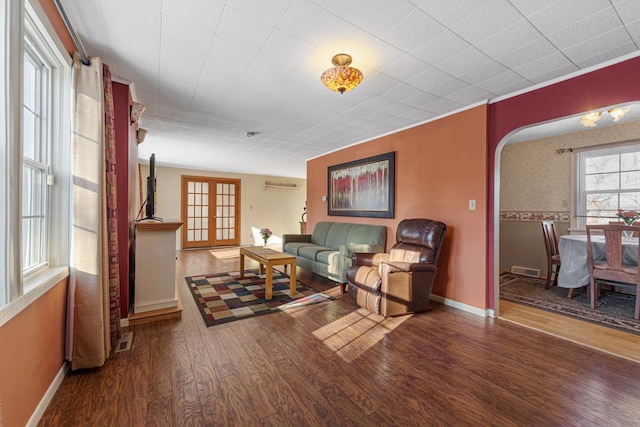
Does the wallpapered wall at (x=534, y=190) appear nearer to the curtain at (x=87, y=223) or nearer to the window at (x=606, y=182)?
the window at (x=606, y=182)

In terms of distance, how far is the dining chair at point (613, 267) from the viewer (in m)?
2.90

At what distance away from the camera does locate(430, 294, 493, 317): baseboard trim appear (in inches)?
117

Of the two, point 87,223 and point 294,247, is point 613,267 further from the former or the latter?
point 87,223

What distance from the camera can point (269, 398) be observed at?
166cm

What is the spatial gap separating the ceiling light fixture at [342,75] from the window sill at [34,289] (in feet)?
7.18

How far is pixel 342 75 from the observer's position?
82.3 inches

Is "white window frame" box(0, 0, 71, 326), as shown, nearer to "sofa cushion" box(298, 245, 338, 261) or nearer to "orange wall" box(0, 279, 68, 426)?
"orange wall" box(0, 279, 68, 426)

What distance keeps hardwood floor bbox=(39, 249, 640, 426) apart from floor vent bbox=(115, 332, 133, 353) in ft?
0.16

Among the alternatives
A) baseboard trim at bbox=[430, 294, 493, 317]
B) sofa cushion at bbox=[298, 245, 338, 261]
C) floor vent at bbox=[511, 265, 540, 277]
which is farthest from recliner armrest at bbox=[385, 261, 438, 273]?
floor vent at bbox=[511, 265, 540, 277]

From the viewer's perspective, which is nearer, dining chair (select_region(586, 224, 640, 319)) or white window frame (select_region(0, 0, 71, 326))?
white window frame (select_region(0, 0, 71, 326))

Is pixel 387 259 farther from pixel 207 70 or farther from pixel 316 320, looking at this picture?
pixel 207 70

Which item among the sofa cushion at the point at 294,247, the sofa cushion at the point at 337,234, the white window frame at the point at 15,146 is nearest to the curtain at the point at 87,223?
the white window frame at the point at 15,146

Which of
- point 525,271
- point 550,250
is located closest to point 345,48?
point 550,250

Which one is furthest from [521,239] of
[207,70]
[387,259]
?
[207,70]
